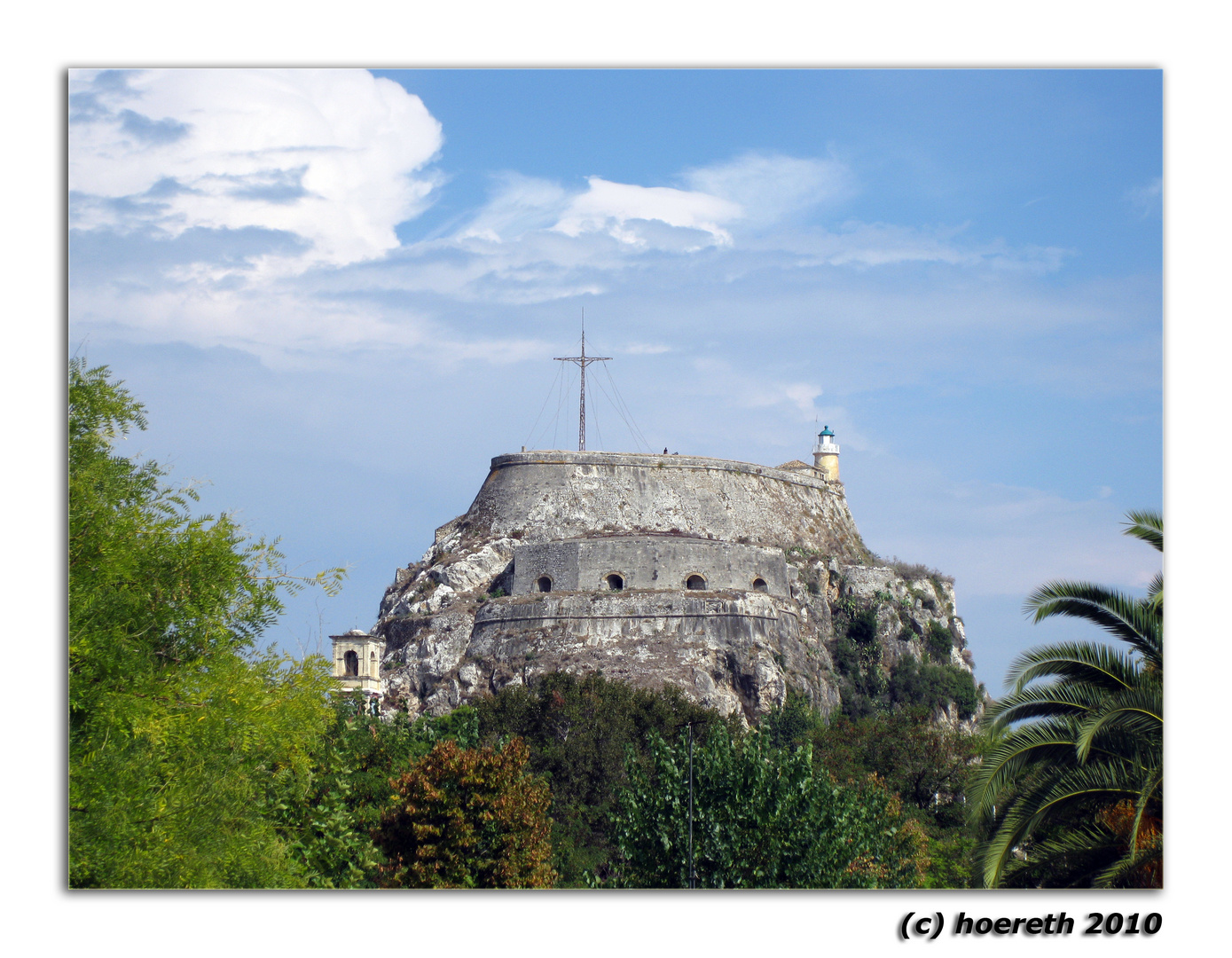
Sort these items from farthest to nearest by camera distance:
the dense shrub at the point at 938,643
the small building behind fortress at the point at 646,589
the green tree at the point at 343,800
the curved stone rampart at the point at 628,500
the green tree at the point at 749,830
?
the dense shrub at the point at 938,643
the curved stone rampart at the point at 628,500
the small building behind fortress at the point at 646,589
the green tree at the point at 343,800
the green tree at the point at 749,830

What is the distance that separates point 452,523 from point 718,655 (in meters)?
16.5

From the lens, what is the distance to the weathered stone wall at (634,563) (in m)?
52.0

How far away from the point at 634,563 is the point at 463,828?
106ft

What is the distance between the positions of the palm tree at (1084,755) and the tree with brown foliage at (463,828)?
7788mm

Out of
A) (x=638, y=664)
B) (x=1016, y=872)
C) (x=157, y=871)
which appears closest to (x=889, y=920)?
(x=1016, y=872)

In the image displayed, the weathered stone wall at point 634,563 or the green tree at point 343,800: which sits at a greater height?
the weathered stone wall at point 634,563

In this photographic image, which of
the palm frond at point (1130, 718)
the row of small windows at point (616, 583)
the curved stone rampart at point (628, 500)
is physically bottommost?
the palm frond at point (1130, 718)

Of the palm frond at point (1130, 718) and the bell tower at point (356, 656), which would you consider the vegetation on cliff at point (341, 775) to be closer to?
the palm frond at point (1130, 718)

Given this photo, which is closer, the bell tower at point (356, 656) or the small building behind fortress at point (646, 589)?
the small building behind fortress at point (646, 589)

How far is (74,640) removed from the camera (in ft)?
40.3

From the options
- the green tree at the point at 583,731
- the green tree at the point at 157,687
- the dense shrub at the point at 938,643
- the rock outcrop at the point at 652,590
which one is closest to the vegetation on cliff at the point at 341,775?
the green tree at the point at 157,687

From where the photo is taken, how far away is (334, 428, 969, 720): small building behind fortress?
4784 cm

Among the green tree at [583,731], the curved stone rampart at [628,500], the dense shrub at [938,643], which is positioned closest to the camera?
the green tree at [583,731]

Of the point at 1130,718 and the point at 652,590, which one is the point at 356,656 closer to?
the point at 652,590
